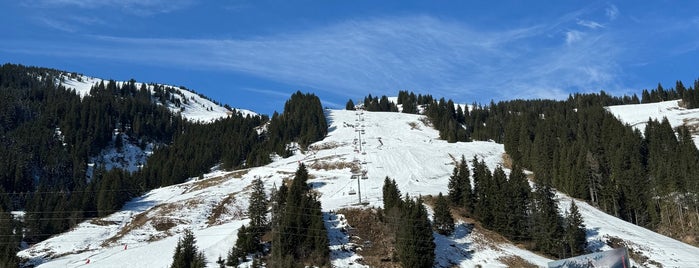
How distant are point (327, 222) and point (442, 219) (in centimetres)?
1726

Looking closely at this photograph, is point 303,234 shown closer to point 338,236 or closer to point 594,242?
point 338,236

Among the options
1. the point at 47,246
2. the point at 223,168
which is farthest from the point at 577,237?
the point at 223,168

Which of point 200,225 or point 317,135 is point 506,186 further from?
point 317,135

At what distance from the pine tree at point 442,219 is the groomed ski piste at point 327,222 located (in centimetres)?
140

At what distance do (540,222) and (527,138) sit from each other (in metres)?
62.9

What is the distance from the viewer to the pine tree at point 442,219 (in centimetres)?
7762

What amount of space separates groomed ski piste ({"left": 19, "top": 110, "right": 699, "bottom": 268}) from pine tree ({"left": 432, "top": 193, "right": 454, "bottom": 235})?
140 cm

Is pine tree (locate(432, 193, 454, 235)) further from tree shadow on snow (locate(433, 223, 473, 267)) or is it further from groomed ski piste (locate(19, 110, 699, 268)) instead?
groomed ski piste (locate(19, 110, 699, 268))

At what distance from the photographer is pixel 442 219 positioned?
7788 cm

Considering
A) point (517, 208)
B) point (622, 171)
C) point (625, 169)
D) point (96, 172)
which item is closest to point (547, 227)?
point (517, 208)

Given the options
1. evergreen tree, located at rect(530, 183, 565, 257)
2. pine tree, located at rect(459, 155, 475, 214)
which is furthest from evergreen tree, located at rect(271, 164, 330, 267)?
evergreen tree, located at rect(530, 183, 565, 257)

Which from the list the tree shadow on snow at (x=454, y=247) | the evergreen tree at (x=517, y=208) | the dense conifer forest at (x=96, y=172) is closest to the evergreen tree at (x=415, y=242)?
the tree shadow on snow at (x=454, y=247)

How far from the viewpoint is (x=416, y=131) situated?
636 ft

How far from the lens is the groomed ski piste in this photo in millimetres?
68625
